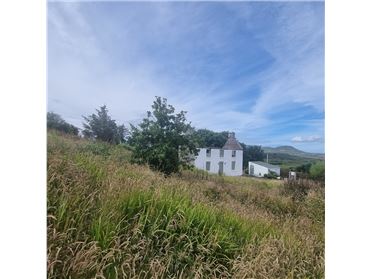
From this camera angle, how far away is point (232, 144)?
2.06 m

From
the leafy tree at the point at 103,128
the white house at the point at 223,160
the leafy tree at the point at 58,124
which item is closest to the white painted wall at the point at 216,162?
the white house at the point at 223,160

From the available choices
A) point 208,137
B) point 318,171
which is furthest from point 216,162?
point 318,171

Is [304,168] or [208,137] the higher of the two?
[208,137]

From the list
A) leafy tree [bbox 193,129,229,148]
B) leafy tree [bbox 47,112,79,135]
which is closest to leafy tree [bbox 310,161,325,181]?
leafy tree [bbox 193,129,229,148]

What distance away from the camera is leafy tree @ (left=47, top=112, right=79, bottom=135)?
2.00 meters

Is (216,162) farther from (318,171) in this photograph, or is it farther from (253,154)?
(318,171)

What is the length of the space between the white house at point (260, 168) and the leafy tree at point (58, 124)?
3.03ft

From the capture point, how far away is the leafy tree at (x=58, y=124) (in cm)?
200

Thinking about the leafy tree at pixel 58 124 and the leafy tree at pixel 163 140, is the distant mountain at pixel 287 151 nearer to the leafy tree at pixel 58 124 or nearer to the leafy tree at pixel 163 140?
the leafy tree at pixel 163 140

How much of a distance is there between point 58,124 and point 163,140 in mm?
536

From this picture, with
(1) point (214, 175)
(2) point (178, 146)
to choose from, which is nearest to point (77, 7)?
(2) point (178, 146)
